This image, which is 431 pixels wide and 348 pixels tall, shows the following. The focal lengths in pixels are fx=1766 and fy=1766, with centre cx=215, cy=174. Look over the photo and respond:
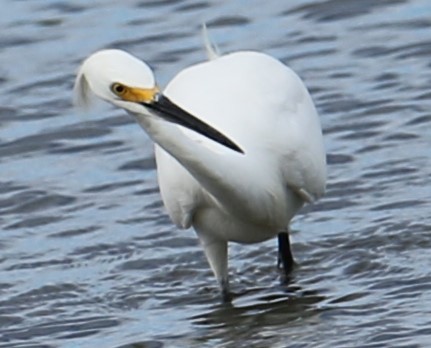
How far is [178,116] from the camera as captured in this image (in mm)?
6941

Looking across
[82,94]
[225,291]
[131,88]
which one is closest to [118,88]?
[131,88]

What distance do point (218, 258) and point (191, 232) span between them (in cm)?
99

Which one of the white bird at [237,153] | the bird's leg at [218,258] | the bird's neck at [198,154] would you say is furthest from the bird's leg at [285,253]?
the bird's neck at [198,154]

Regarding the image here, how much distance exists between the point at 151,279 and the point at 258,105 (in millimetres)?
1147

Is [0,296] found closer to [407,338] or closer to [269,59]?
[269,59]

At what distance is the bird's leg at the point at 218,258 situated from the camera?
8.09 m

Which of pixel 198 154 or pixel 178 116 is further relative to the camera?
pixel 198 154

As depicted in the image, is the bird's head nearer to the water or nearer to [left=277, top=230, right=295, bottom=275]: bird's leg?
the water

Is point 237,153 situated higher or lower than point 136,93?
lower

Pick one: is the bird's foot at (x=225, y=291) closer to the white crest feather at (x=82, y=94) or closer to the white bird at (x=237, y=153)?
the white bird at (x=237, y=153)

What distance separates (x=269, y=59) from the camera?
834cm

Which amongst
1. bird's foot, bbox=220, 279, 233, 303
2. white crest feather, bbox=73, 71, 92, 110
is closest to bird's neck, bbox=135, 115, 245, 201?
white crest feather, bbox=73, 71, 92, 110

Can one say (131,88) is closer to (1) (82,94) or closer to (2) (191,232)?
(1) (82,94)

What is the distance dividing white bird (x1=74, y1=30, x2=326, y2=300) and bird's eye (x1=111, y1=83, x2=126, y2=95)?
0.08m
